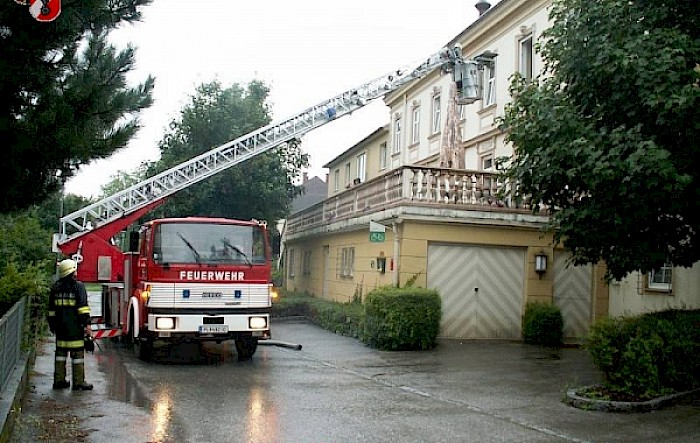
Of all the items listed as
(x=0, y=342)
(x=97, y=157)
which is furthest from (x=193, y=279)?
(x=0, y=342)

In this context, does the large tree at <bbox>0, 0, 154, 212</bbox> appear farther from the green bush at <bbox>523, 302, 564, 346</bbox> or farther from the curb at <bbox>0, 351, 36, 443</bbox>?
the green bush at <bbox>523, 302, 564, 346</bbox>

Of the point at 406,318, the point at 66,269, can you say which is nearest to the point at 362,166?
the point at 406,318

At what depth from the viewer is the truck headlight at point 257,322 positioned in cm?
1395

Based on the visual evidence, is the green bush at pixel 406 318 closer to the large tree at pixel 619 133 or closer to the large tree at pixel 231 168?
the large tree at pixel 619 133

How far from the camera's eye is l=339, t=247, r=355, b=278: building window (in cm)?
2308

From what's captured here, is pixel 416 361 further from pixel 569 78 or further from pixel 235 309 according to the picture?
pixel 569 78

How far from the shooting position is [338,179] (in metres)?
45.8

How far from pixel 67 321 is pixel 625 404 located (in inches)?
287

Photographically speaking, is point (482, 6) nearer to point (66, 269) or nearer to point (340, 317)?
point (340, 317)

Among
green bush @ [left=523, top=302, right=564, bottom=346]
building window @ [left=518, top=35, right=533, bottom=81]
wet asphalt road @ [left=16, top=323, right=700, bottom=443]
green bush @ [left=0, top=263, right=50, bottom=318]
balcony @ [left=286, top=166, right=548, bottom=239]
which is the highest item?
building window @ [left=518, top=35, right=533, bottom=81]

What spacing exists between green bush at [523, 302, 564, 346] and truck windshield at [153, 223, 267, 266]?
740cm

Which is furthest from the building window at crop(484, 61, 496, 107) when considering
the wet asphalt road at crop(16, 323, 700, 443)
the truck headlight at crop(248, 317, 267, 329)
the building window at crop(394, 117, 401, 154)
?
the truck headlight at crop(248, 317, 267, 329)

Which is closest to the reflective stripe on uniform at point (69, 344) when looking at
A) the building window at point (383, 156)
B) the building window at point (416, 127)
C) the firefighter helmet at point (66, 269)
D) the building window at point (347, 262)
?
the firefighter helmet at point (66, 269)

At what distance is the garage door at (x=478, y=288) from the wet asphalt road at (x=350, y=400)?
237cm
